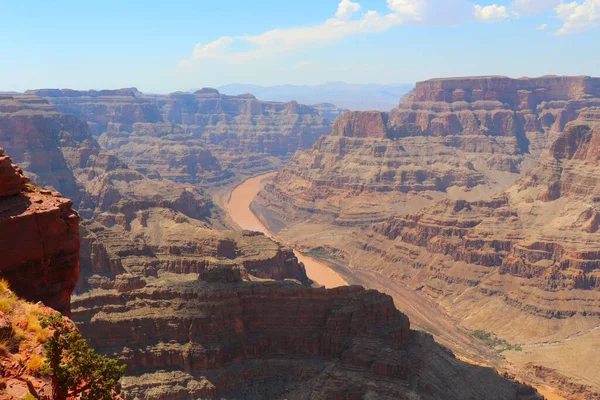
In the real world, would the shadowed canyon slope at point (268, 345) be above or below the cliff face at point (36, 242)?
below

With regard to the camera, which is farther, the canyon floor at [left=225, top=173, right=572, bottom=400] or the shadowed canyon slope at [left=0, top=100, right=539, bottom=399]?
the canyon floor at [left=225, top=173, right=572, bottom=400]

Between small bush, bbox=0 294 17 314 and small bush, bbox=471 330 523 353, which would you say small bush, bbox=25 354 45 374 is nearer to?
small bush, bbox=0 294 17 314

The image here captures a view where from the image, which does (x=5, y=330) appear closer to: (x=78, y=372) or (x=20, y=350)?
(x=20, y=350)

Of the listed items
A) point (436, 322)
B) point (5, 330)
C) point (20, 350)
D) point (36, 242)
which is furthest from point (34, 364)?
point (436, 322)

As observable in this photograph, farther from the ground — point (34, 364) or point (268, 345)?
point (34, 364)

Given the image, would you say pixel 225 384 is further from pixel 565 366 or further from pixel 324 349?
pixel 565 366

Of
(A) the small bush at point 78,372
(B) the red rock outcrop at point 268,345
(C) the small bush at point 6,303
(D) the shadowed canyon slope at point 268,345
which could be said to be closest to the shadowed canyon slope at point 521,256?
(D) the shadowed canyon slope at point 268,345

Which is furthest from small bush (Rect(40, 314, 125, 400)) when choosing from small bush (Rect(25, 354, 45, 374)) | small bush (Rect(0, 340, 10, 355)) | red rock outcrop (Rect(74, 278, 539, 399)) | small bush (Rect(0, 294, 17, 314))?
red rock outcrop (Rect(74, 278, 539, 399))

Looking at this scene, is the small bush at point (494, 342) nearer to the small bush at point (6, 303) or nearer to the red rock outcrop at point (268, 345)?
the red rock outcrop at point (268, 345)

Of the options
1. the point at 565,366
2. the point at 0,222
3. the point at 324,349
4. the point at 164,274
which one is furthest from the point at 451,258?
the point at 0,222
